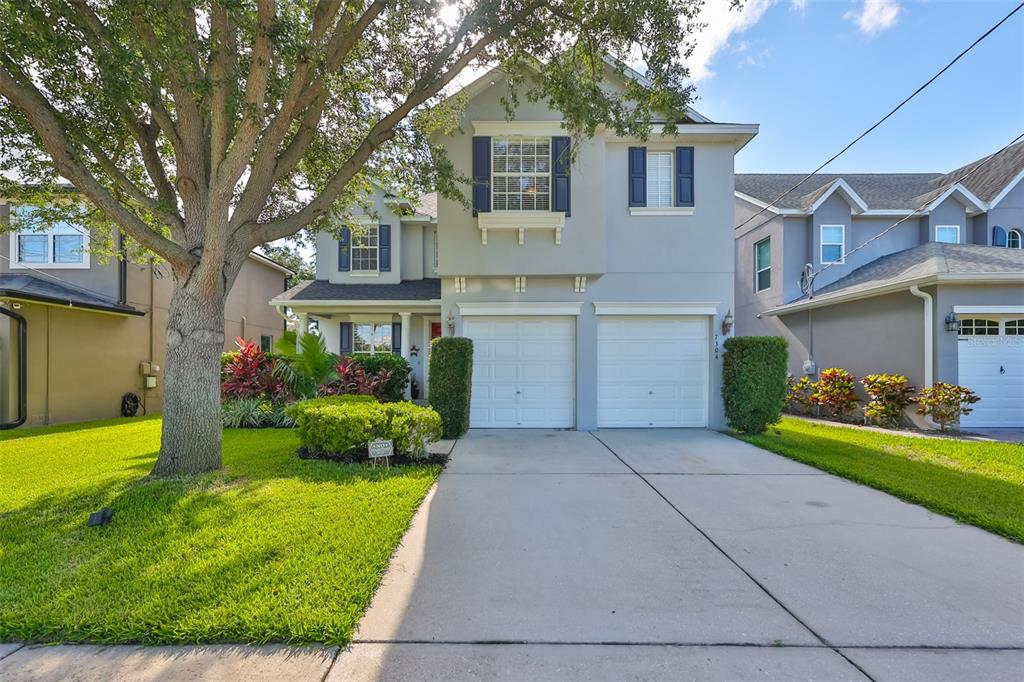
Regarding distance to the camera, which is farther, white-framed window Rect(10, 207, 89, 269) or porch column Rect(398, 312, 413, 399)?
porch column Rect(398, 312, 413, 399)

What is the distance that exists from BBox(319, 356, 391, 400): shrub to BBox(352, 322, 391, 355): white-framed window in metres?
2.62

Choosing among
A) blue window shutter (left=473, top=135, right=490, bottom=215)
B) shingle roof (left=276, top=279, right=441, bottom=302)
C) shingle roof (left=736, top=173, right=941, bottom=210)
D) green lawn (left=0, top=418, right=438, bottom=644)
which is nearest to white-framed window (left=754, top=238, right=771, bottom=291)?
shingle roof (left=736, top=173, right=941, bottom=210)

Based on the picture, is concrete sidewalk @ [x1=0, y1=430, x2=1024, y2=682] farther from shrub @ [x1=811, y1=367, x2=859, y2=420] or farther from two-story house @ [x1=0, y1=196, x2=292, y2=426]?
two-story house @ [x1=0, y1=196, x2=292, y2=426]

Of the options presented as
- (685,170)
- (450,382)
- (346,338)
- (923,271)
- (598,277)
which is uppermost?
(685,170)

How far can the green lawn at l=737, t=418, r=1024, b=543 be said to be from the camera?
438 centimetres

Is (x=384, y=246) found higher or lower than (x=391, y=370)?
higher

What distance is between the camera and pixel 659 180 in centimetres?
898

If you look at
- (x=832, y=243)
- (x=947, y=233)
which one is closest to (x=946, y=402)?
(x=832, y=243)

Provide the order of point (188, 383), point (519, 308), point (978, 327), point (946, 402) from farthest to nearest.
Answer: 1. point (978, 327)
2. point (519, 308)
3. point (946, 402)
4. point (188, 383)

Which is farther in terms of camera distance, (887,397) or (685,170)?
(887,397)

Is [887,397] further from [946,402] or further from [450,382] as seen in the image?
[450,382]

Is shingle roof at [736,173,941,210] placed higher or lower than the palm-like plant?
higher

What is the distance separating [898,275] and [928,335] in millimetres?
1653

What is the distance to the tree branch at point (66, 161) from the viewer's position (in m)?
4.72
